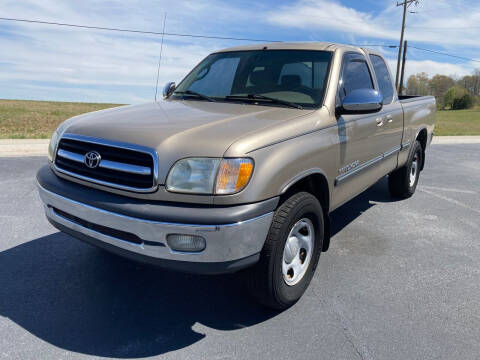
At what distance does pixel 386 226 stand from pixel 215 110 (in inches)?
106

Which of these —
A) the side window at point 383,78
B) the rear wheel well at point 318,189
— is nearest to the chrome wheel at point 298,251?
the rear wheel well at point 318,189

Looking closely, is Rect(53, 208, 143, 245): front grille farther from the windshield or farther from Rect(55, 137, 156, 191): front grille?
the windshield

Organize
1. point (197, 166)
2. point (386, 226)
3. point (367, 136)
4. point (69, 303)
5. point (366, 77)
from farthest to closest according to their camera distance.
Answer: point (386, 226)
point (366, 77)
point (367, 136)
point (69, 303)
point (197, 166)

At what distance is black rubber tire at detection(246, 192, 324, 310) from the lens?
257 cm

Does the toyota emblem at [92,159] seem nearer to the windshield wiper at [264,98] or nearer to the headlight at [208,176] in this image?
the headlight at [208,176]

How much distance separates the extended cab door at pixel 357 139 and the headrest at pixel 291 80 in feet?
1.15

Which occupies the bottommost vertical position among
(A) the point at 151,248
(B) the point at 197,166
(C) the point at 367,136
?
(A) the point at 151,248

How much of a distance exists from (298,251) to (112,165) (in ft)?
4.69

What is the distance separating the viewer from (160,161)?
2.39m

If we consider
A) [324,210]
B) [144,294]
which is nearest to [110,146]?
[144,294]

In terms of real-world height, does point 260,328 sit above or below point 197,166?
below

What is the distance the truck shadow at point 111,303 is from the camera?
2.57 m

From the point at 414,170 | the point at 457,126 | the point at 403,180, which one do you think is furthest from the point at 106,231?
the point at 457,126

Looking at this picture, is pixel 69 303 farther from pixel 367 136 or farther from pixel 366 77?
pixel 366 77
